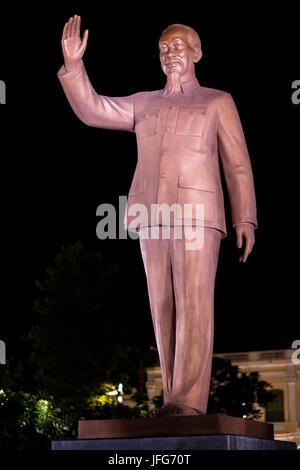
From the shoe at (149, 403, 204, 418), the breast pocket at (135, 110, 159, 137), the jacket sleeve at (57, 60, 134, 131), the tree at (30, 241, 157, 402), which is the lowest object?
the shoe at (149, 403, 204, 418)

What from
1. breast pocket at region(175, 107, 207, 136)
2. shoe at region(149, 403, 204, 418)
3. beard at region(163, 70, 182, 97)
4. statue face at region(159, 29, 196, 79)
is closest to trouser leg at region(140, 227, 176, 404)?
shoe at region(149, 403, 204, 418)

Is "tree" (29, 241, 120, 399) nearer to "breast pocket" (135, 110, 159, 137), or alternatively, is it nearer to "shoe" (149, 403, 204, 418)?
"breast pocket" (135, 110, 159, 137)

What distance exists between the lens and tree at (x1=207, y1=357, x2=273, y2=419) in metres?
17.7

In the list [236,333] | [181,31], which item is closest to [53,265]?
[236,333]

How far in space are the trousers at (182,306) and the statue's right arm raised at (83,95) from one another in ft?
3.44

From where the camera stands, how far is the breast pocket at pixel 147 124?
667cm

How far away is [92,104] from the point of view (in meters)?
6.65

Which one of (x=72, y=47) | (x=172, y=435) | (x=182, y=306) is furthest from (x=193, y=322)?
(x=72, y=47)

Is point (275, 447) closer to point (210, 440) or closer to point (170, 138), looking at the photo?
point (210, 440)

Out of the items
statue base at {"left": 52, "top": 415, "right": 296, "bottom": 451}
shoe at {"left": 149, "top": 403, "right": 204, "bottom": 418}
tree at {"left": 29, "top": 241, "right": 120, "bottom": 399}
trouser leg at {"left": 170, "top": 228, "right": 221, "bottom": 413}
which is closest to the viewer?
statue base at {"left": 52, "top": 415, "right": 296, "bottom": 451}

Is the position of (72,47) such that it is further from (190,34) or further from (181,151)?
(181,151)

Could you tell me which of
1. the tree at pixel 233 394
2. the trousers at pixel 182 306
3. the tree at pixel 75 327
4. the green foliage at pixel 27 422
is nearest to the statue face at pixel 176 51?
the trousers at pixel 182 306

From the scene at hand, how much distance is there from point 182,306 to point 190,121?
1554mm

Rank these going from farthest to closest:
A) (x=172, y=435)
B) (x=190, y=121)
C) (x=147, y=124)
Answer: (x=147, y=124), (x=190, y=121), (x=172, y=435)
